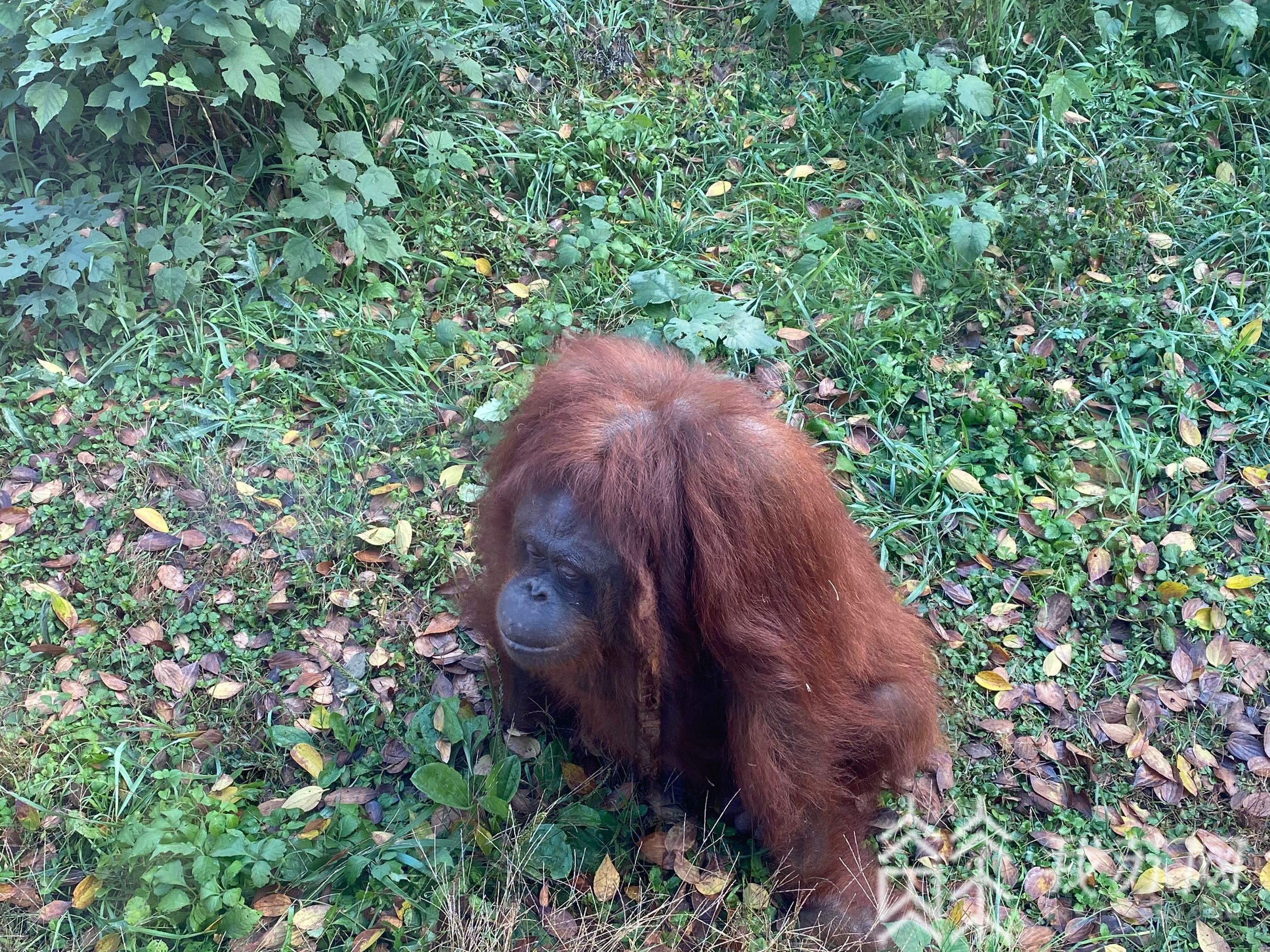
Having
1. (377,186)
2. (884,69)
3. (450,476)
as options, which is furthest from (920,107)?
(450,476)

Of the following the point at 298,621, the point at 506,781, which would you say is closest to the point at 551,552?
the point at 506,781

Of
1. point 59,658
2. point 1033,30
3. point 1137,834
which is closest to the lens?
point 1137,834

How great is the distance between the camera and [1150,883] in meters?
3.00

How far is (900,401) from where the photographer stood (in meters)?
4.00

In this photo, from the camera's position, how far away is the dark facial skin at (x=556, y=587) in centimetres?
242

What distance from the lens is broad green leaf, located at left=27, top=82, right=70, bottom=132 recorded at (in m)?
3.91

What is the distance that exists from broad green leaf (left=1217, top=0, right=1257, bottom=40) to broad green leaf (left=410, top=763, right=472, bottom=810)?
4854 millimetres

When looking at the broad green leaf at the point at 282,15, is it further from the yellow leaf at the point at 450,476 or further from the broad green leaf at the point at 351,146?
the yellow leaf at the point at 450,476

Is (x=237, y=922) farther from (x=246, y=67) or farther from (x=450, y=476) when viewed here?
(x=246, y=67)

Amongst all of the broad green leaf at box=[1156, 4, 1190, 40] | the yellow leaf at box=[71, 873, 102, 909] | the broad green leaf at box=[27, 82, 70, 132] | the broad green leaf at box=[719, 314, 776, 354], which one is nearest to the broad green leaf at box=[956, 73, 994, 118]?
the broad green leaf at box=[1156, 4, 1190, 40]

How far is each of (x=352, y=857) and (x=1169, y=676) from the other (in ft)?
8.68

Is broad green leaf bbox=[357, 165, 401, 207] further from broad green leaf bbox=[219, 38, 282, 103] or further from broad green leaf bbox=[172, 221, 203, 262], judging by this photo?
broad green leaf bbox=[172, 221, 203, 262]

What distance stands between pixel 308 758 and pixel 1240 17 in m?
5.20

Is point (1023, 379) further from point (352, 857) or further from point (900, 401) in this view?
point (352, 857)
